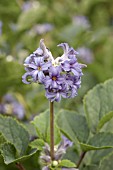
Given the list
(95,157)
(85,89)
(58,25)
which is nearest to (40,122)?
(95,157)

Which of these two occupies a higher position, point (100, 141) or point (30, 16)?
point (30, 16)

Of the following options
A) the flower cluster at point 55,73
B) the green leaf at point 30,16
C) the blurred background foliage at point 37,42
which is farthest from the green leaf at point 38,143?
the green leaf at point 30,16

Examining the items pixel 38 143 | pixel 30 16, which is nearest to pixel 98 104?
pixel 38 143

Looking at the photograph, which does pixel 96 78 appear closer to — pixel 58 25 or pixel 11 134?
pixel 58 25

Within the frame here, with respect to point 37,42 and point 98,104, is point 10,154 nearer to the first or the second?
point 98,104

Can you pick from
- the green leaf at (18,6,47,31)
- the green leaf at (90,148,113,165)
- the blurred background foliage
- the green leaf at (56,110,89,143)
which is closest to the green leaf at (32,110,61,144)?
the green leaf at (56,110,89,143)

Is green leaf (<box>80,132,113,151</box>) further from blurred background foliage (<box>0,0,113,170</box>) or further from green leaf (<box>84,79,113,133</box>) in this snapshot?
blurred background foliage (<box>0,0,113,170</box>)
